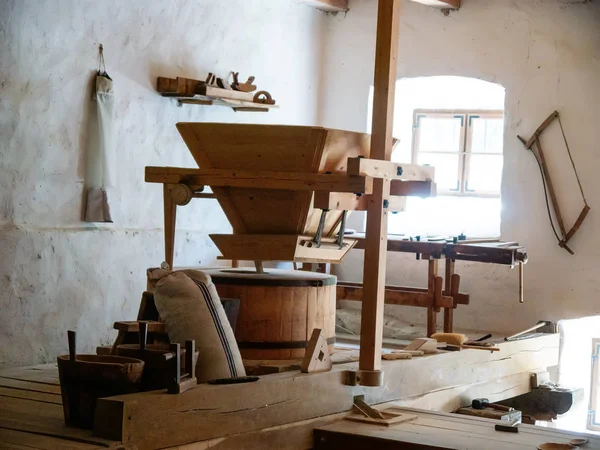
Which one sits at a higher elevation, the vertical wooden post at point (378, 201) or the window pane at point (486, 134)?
the window pane at point (486, 134)

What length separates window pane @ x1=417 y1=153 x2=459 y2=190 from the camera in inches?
391

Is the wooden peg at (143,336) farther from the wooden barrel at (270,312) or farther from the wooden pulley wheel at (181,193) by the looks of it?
the wooden pulley wheel at (181,193)

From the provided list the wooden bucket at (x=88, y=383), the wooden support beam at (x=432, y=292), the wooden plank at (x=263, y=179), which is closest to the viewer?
the wooden bucket at (x=88, y=383)

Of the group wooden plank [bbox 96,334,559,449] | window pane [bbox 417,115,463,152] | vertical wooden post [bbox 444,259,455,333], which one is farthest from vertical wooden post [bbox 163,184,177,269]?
window pane [bbox 417,115,463,152]

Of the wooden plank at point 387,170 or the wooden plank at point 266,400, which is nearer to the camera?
the wooden plank at point 266,400

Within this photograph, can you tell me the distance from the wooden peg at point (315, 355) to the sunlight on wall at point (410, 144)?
181 inches

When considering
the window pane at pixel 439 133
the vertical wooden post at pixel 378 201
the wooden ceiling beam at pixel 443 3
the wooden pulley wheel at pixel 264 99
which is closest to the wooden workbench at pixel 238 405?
the vertical wooden post at pixel 378 201

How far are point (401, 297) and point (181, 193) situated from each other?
2.83 m

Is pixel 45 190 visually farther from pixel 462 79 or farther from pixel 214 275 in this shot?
pixel 462 79

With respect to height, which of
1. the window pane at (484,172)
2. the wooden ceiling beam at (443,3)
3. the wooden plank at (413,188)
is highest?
the wooden ceiling beam at (443,3)

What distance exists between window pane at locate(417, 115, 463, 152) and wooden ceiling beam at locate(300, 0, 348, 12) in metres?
1.46

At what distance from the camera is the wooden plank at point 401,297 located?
25.4 ft

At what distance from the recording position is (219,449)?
4.39m

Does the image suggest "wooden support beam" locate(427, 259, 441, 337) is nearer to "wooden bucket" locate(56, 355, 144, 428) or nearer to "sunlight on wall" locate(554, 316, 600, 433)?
"sunlight on wall" locate(554, 316, 600, 433)
